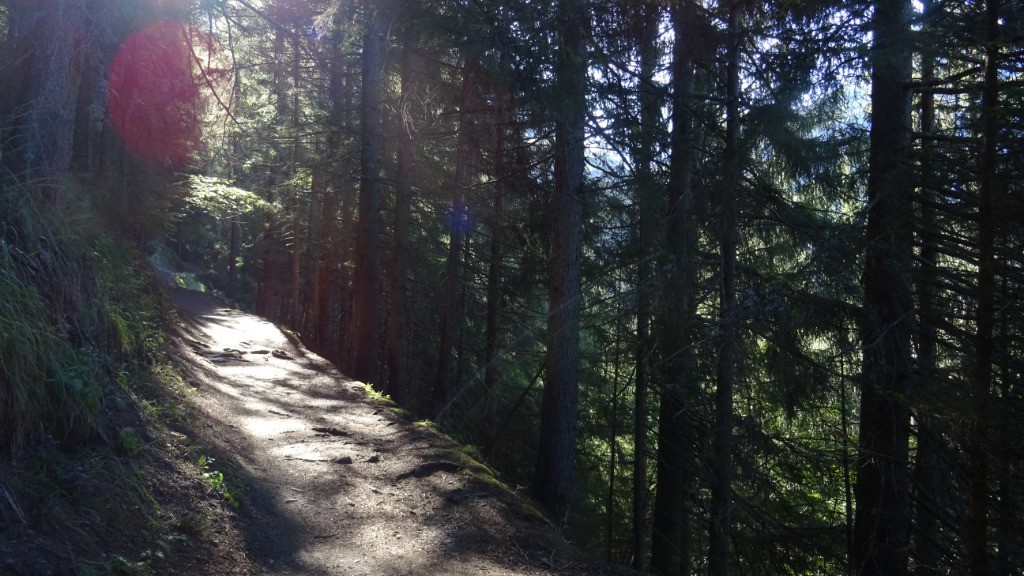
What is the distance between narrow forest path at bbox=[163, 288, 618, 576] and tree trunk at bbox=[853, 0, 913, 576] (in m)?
4.11

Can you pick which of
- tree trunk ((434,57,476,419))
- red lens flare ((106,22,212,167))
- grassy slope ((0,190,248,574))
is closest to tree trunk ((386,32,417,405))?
tree trunk ((434,57,476,419))

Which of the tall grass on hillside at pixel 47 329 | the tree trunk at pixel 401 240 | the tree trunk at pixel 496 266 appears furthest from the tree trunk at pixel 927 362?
the tree trunk at pixel 401 240

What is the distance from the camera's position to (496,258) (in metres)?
15.7

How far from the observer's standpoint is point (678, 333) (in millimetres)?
8375

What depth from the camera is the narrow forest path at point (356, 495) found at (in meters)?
6.30

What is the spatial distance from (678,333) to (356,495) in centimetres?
439

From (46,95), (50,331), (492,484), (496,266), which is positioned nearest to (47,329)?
(50,331)

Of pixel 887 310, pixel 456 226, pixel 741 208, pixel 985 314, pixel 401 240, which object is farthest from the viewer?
pixel 456 226

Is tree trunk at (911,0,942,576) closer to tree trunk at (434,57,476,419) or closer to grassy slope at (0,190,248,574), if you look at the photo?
grassy slope at (0,190,248,574)

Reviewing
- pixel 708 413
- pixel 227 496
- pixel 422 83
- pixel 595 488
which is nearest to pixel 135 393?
pixel 227 496

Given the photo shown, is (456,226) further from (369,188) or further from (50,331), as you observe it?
(50,331)

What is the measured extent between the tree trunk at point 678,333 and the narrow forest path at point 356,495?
2435 mm

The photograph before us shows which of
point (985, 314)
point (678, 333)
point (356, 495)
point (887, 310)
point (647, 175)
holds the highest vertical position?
point (647, 175)

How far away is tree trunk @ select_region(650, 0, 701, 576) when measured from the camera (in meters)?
8.43
